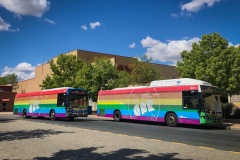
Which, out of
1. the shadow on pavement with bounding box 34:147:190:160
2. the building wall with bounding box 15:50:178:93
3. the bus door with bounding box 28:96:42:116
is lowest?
the shadow on pavement with bounding box 34:147:190:160

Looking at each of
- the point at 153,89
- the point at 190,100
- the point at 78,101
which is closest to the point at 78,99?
the point at 78,101

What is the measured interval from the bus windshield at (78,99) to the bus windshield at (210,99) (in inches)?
473

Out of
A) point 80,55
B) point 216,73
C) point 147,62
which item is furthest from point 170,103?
point 80,55

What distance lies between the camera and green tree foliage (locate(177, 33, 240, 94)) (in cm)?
2450

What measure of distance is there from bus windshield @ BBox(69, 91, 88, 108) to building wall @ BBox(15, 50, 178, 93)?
32181 mm

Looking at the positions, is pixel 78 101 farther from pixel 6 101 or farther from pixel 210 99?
pixel 6 101

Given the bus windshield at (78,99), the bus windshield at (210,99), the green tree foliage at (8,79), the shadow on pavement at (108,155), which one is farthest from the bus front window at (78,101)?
the green tree foliage at (8,79)

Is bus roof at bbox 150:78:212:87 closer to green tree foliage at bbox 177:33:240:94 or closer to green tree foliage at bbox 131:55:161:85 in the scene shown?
green tree foliage at bbox 177:33:240:94

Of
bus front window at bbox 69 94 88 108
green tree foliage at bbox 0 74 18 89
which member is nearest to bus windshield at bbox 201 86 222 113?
bus front window at bbox 69 94 88 108

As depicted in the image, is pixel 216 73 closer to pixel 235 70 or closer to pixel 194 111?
pixel 235 70

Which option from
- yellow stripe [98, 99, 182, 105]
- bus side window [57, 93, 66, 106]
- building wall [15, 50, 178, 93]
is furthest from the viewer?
building wall [15, 50, 178, 93]

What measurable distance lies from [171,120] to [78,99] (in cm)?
968

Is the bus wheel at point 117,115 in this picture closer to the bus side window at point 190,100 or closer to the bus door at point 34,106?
the bus side window at point 190,100

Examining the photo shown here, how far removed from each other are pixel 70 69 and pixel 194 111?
33987mm
